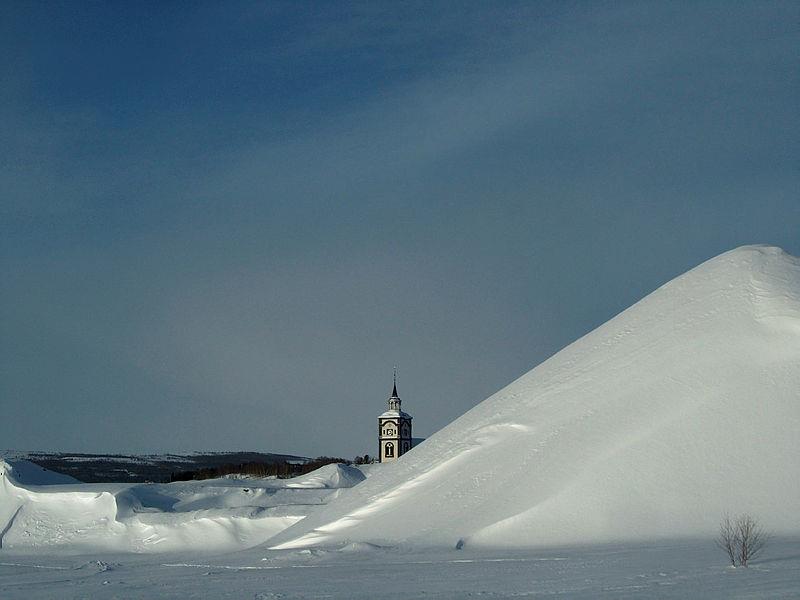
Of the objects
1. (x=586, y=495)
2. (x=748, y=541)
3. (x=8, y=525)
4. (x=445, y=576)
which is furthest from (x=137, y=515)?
(x=748, y=541)

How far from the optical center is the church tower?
6650 cm

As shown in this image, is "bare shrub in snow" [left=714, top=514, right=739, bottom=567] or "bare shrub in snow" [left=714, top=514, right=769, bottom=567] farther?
"bare shrub in snow" [left=714, top=514, right=739, bottom=567]

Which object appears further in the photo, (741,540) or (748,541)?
(748,541)

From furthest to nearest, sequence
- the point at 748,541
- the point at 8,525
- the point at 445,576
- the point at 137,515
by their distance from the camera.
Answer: the point at 8,525 → the point at 137,515 → the point at 748,541 → the point at 445,576

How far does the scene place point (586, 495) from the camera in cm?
1455

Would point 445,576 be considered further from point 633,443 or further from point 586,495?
point 633,443

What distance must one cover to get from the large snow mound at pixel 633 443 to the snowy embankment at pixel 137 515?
16.0 ft

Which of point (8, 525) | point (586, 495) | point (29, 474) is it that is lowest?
point (8, 525)

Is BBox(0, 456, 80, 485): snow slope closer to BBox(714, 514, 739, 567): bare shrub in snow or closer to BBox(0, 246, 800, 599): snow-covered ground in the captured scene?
BBox(0, 246, 800, 599): snow-covered ground

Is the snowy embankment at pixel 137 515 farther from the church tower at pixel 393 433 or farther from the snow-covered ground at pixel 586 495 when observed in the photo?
the church tower at pixel 393 433

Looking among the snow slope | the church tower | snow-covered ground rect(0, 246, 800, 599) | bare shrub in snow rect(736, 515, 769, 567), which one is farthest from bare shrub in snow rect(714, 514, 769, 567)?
the church tower

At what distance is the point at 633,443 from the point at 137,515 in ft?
45.7

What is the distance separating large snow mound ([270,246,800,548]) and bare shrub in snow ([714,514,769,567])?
0.25 meters

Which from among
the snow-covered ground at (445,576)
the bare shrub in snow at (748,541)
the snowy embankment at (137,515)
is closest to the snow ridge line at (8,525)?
the snowy embankment at (137,515)
